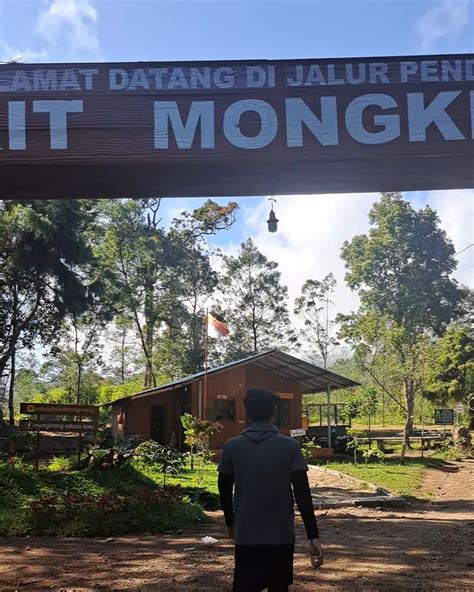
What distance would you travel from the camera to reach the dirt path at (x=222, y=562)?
5.32m

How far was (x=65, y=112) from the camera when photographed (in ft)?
17.9

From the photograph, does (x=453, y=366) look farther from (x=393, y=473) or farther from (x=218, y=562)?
(x=218, y=562)

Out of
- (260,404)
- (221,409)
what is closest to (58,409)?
(260,404)

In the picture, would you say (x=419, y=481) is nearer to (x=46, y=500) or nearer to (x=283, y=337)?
(x=46, y=500)

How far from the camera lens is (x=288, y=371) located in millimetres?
26734

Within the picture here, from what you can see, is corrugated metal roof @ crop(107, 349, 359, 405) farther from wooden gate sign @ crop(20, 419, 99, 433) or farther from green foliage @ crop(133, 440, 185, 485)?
wooden gate sign @ crop(20, 419, 99, 433)

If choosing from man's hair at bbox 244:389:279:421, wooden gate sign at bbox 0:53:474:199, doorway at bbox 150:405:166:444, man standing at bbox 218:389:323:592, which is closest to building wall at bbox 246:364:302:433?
doorway at bbox 150:405:166:444

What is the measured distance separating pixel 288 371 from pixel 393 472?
9056mm

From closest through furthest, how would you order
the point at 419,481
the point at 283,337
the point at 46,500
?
1. the point at 46,500
2. the point at 419,481
3. the point at 283,337

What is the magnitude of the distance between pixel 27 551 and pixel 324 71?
573cm

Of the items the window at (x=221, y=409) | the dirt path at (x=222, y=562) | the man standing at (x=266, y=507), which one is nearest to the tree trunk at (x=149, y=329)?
the window at (x=221, y=409)

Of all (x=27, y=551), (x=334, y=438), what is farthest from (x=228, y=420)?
(x=27, y=551)

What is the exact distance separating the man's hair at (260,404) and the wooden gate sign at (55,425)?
33.0 ft

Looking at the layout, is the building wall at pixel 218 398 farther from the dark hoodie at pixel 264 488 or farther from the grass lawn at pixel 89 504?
the dark hoodie at pixel 264 488
